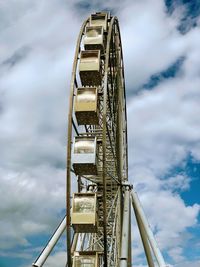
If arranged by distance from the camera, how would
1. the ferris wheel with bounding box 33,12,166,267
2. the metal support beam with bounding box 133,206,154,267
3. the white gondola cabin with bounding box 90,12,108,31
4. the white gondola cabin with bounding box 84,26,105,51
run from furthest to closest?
the metal support beam with bounding box 133,206,154,267, the white gondola cabin with bounding box 90,12,108,31, the white gondola cabin with bounding box 84,26,105,51, the ferris wheel with bounding box 33,12,166,267

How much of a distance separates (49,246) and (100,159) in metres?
5.33

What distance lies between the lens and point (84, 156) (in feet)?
61.6

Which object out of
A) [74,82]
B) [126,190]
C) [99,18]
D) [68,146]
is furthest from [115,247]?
[99,18]

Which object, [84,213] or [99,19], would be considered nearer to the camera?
[84,213]

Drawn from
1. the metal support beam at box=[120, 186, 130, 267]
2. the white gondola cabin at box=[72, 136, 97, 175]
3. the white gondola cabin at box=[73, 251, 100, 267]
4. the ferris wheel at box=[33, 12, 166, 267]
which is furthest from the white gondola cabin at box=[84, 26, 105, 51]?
the white gondola cabin at box=[73, 251, 100, 267]

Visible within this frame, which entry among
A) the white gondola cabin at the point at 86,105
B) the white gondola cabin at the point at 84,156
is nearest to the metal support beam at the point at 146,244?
the white gondola cabin at the point at 84,156

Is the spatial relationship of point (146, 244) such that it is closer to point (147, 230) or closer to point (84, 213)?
point (147, 230)

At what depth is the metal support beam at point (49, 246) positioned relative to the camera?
21.3 meters

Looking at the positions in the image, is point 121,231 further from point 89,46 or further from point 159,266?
point 89,46

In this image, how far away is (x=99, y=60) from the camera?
20516mm

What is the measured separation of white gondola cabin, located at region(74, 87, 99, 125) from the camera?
19.4 metres

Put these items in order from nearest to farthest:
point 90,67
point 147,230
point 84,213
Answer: point 84,213, point 90,67, point 147,230

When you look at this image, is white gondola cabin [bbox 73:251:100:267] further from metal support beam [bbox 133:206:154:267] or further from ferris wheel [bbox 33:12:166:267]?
metal support beam [bbox 133:206:154:267]

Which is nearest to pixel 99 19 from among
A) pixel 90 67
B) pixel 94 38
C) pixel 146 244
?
pixel 94 38
